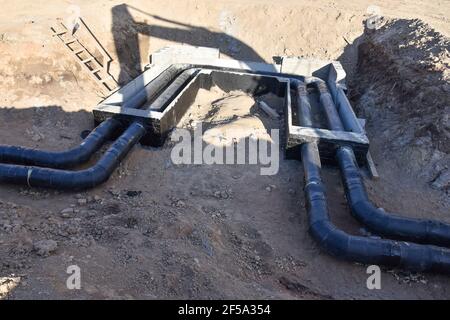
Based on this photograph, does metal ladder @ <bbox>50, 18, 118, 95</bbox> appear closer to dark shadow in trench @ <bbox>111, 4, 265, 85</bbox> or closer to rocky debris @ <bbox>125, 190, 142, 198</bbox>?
dark shadow in trench @ <bbox>111, 4, 265, 85</bbox>

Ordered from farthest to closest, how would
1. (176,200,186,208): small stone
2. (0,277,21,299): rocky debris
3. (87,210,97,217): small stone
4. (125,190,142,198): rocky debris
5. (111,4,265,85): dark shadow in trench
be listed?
(111,4,265,85): dark shadow in trench
(125,190,142,198): rocky debris
(176,200,186,208): small stone
(87,210,97,217): small stone
(0,277,21,299): rocky debris

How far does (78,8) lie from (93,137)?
27.5ft

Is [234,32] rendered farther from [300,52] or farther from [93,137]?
[93,137]

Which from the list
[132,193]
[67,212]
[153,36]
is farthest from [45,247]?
[153,36]

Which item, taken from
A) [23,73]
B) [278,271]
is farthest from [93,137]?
[278,271]

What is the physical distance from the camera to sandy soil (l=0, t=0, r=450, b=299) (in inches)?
235

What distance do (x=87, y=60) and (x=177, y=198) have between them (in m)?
7.39

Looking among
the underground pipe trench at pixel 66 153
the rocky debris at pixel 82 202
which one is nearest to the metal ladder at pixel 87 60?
the underground pipe trench at pixel 66 153

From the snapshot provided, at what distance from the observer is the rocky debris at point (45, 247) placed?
598 centimetres

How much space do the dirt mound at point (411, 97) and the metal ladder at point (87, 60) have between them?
863 cm

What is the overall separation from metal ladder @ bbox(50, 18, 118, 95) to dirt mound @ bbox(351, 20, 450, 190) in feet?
28.3

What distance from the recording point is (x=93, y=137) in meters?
9.89

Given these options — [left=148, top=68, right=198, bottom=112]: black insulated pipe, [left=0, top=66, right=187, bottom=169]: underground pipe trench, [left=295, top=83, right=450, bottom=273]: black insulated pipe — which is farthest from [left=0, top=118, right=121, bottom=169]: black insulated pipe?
[left=295, top=83, right=450, bottom=273]: black insulated pipe

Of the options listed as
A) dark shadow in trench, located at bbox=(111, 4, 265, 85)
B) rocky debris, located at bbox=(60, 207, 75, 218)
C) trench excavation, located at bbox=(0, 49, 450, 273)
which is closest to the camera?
trench excavation, located at bbox=(0, 49, 450, 273)
